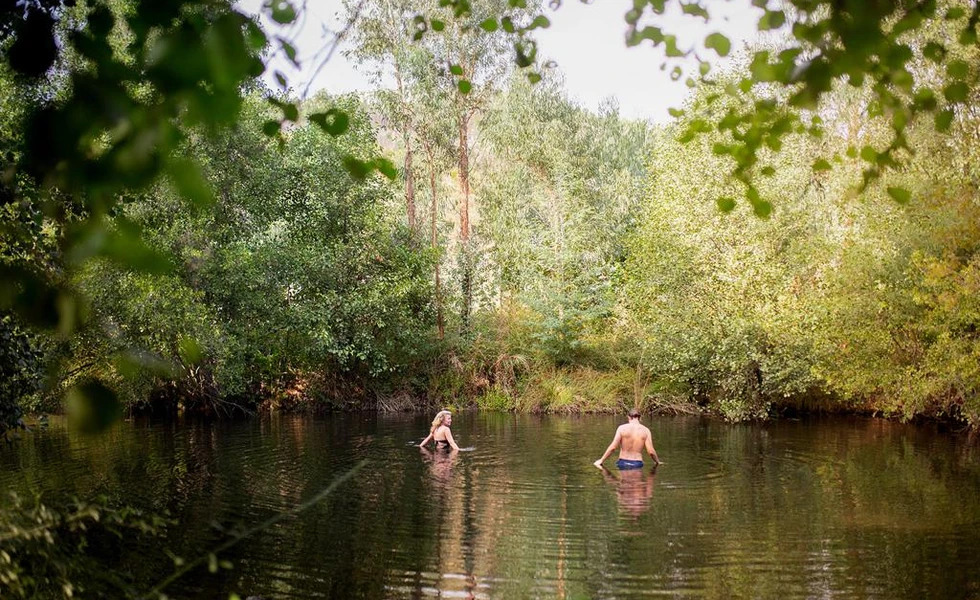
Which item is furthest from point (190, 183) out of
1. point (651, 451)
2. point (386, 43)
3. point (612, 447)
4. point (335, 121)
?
point (386, 43)

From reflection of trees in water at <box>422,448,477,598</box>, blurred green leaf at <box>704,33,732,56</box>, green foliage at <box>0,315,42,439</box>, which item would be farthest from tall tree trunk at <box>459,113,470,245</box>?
blurred green leaf at <box>704,33,732,56</box>

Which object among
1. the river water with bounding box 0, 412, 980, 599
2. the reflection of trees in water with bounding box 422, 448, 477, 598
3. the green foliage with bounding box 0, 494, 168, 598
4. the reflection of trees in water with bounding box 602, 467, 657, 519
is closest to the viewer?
the green foliage with bounding box 0, 494, 168, 598

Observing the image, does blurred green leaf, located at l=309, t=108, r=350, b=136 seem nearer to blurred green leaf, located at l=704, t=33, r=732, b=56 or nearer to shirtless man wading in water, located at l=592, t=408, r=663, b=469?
blurred green leaf, located at l=704, t=33, r=732, b=56

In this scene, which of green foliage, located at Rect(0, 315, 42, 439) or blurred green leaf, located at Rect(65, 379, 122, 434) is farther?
green foliage, located at Rect(0, 315, 42, 439)

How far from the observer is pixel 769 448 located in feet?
69.6

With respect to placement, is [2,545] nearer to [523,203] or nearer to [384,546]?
[384,546]

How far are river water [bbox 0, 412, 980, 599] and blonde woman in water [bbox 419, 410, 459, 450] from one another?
1.78 feet

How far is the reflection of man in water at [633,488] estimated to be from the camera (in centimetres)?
1374

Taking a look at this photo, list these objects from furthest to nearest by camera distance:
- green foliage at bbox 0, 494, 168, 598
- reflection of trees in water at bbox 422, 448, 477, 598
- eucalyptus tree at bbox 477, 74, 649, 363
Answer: eucalyptus tree at bbox 477, 74, 649, 363
reflection of trees in water at bbox 422, 448, 477, 598
green foliage at bbox 0, 494, 168, 598

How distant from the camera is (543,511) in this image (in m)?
13.4

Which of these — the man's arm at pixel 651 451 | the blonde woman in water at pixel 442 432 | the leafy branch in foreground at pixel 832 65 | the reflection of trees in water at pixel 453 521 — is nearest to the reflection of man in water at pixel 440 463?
the reflection of trees in water at pixel 453 521

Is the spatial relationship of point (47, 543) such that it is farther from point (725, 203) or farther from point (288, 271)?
point (288, 271)

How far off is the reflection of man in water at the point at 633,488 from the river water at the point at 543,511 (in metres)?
0.08

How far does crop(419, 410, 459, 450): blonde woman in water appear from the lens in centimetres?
2022
